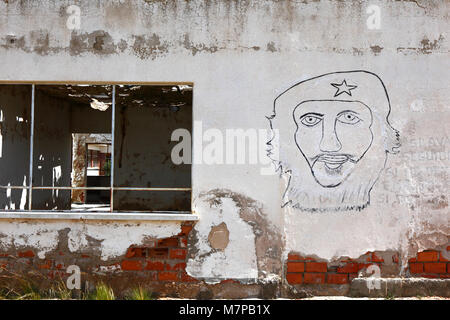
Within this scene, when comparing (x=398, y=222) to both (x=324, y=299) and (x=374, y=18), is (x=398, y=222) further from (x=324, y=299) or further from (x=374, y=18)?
(x=374, y=18)

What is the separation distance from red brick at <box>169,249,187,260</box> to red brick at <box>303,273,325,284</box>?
4.12 ft

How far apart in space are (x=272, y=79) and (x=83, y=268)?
2763 mm

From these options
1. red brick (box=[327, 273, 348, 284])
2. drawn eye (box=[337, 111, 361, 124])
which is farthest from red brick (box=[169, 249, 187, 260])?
drawn eye (box=[337, 111, 361, 124])

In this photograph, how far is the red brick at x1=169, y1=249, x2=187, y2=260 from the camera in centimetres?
466

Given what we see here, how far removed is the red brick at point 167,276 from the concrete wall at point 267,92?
3cm

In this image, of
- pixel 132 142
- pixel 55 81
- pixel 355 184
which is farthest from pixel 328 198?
pixel 132 142

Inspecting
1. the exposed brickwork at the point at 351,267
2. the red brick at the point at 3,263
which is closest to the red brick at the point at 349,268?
the exposed brickwork at the point at 351,267

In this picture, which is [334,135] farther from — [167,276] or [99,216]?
[99,216]

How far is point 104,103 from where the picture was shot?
9.68 m

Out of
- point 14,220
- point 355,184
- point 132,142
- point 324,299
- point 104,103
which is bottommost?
point 324,299

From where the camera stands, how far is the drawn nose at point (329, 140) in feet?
15.5

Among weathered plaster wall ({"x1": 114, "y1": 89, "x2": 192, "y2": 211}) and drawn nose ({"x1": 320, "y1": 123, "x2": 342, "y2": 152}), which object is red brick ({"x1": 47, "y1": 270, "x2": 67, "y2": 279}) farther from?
weathered plaster wall ({"x1": 114, "y1": 89, "x2": 192, "y2": 211})

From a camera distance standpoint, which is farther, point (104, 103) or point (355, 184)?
point (104, 103)

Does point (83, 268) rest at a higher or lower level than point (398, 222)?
lower
